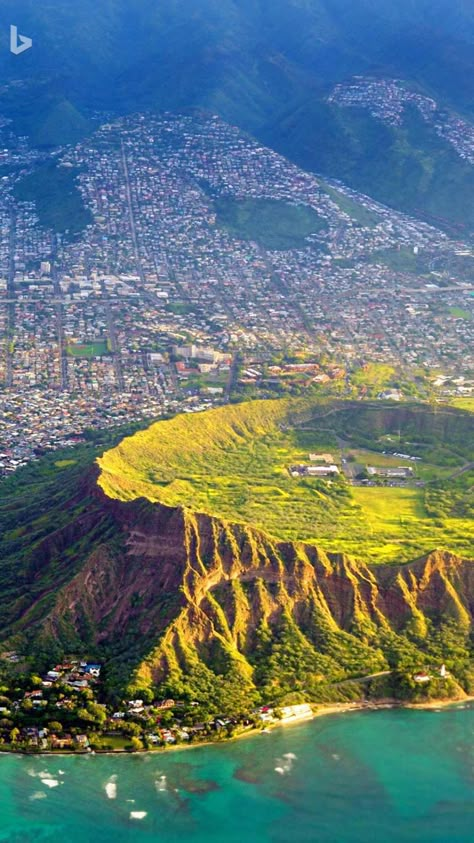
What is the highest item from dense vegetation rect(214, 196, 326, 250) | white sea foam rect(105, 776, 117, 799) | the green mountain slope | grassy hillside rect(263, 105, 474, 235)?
grassy hillside rect(263, 105, 474, 235)

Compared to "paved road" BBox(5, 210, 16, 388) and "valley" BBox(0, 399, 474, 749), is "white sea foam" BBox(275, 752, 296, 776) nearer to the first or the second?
"valley" BBox(0, 399, 474, 749)

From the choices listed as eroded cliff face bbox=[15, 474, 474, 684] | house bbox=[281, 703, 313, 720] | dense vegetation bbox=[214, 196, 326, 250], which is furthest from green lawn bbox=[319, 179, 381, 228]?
house bbox=[281, 703, 313, 720]

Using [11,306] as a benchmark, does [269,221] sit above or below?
above

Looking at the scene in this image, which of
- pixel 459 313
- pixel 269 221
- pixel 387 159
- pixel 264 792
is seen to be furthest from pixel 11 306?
pixel 264 792

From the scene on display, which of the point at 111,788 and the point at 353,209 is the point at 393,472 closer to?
the point at 111,788

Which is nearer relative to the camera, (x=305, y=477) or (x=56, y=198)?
(x=305, y=477)

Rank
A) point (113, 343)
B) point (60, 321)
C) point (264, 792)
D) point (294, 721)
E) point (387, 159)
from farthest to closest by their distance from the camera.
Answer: point (387, 159) < point (60, 321) < point (113, 343) < point (294, 721) < point (264, 792)

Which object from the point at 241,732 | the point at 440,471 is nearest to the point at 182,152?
the point at 440,471
